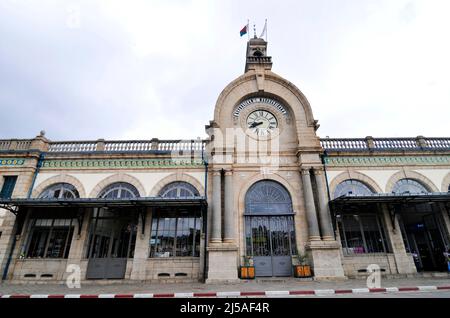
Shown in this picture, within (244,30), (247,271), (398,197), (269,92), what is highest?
(244,30)

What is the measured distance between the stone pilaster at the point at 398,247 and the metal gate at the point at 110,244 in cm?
1510

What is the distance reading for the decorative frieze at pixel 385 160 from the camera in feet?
52.1

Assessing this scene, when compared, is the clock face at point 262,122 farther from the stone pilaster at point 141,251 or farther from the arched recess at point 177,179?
the stone pilaster at point 141,251

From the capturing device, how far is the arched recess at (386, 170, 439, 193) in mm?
15445

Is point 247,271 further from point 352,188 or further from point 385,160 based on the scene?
point 385,160

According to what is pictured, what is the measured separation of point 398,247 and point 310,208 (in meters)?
5.55

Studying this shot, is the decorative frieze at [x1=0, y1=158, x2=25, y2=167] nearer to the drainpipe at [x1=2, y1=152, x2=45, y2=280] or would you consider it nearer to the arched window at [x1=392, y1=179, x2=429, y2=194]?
the drainpipe at [x1=2, y1=152, x2=45, y2=280]

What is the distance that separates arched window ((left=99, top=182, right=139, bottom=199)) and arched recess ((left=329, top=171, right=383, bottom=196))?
12.4 meters

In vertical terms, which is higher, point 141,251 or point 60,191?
point 60,191

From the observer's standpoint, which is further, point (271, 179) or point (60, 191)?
point (60, 191)

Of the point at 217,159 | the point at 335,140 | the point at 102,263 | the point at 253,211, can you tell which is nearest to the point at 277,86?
the point at 335,140

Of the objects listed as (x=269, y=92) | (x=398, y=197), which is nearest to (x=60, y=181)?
(x=269, y=92)

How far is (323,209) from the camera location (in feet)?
46.5

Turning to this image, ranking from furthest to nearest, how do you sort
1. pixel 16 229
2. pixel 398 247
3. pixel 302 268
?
pixel 16 229 < pixel 398 247 < pixel 302 268
